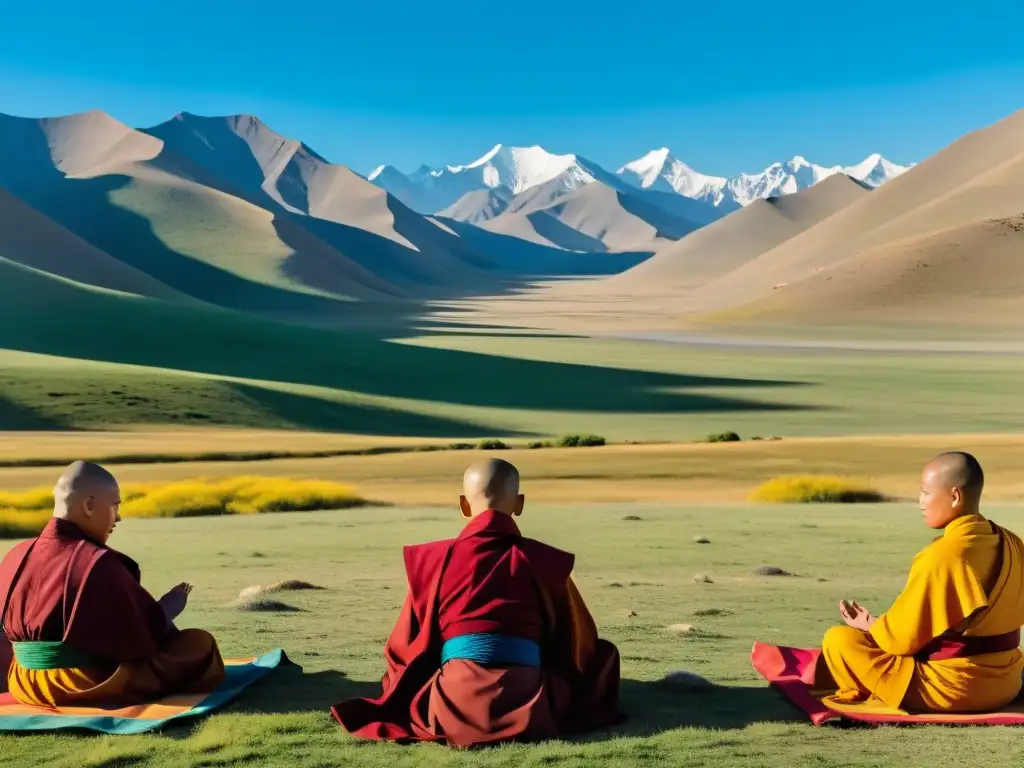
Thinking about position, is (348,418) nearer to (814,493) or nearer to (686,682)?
(814,493)

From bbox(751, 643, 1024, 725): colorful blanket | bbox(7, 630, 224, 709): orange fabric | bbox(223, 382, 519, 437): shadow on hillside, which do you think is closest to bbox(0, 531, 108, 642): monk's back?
bbox(7, 630, 224, 709): orange fabric

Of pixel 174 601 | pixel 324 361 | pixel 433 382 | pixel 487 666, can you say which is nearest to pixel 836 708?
pixel 487 666

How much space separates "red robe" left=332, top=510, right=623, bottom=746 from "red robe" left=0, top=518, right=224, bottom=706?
3.42 ft

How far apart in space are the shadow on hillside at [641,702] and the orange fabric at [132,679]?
0.27 meters

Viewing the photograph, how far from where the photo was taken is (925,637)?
18.2 ft

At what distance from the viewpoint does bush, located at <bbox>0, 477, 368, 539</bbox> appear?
56.2ft

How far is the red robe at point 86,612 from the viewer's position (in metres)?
5.65

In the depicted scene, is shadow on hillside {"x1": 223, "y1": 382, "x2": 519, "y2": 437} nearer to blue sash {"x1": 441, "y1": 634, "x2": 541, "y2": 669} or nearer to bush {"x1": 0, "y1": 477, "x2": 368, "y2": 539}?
bush {"x1": 0, "y1": 477, "x2": 368, "y2": 539}

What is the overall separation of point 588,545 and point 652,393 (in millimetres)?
34795

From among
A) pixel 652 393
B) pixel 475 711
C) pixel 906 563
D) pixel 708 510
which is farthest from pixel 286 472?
pixel 652 393

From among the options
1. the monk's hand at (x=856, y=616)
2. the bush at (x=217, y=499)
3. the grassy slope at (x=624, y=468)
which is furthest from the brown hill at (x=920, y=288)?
the monk's hand at (x=856, y=616)

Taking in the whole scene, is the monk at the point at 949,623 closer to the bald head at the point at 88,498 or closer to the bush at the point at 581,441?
the bald head at the point at 88,498

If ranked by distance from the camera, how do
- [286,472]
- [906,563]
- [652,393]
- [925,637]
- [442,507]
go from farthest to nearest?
[652,393] < [286,472] < [442,507] < [906,563] < [925,637]

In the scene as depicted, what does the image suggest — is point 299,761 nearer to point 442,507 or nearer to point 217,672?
point 217,672
